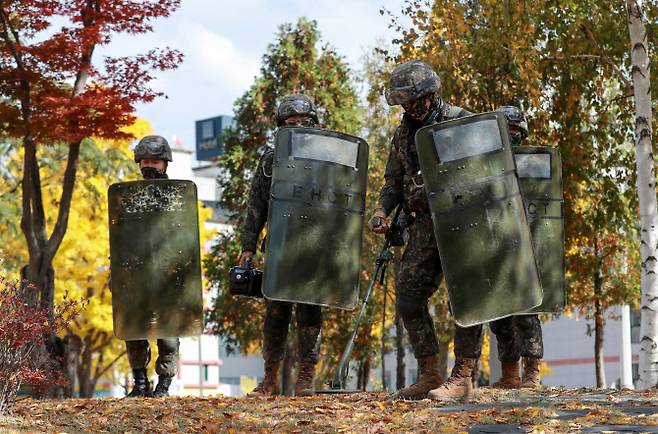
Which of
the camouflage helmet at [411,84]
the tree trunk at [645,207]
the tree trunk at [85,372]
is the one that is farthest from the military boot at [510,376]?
the tree trunk at [85,372]

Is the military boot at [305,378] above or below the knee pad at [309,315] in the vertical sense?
below

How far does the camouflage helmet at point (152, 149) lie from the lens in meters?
10.2

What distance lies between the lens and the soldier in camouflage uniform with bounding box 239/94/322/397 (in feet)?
29.9

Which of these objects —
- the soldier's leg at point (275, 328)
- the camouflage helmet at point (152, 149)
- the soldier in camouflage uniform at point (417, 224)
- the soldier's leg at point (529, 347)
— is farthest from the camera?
the camouflage helmet at point (152, 149)

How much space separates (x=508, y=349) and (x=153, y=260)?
290 cm

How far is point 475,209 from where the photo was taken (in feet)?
24.5

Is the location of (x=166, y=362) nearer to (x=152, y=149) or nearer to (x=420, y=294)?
(x=152, y=149)

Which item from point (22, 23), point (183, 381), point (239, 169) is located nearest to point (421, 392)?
point (22, 23)

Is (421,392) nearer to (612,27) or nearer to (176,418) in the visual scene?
(176,418)

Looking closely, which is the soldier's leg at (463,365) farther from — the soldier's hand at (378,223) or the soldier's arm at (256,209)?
the soldier's arm at (256,209)

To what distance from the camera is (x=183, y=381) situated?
3142 inches

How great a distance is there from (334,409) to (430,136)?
5.65ft

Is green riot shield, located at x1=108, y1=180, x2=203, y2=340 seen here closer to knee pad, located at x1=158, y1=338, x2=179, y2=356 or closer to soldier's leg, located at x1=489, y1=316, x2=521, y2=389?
knee pad, located at x1=158, y1=338, x2=179, y2=356

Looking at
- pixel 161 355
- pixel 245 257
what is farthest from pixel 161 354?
pixel 245 257
